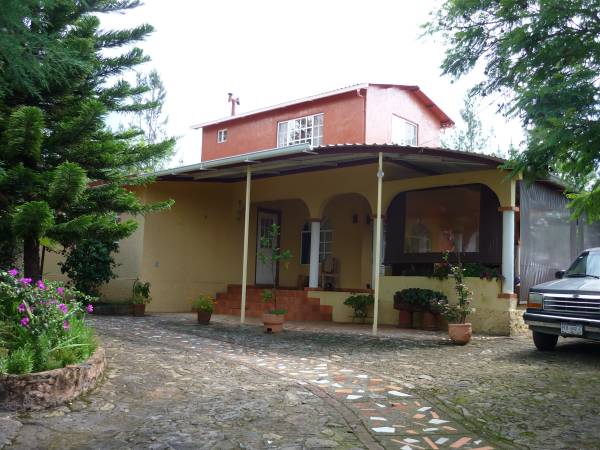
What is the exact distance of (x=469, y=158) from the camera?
10.1m

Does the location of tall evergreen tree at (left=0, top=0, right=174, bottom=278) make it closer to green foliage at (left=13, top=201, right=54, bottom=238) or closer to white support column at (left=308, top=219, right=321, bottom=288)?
green foliage at (left=13, top=201, right=54, bottom=238)

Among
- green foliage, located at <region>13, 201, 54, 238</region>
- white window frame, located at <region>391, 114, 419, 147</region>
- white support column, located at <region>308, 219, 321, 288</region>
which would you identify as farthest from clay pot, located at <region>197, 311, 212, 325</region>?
white window frame, located at <region>391, 114, 419, 147</region>

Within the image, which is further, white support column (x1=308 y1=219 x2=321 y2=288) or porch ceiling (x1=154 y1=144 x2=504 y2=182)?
white support column (x1=308 y1=219 x2=321 y2=288)

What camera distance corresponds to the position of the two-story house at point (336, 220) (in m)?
10.6

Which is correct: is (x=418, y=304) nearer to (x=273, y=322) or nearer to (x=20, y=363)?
(x=273, y=322)

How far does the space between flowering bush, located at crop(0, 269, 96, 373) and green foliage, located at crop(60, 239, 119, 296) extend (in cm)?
642

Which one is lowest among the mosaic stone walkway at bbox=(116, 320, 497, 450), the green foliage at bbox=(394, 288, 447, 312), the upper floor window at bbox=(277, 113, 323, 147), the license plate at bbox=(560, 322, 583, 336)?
the mosaic stone walkway at bbox=(116, 320, 497, 450)

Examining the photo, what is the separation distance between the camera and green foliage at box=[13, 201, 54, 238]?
6746 mm

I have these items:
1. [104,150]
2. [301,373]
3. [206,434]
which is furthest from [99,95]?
[206,434]

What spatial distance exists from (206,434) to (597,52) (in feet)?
16.2

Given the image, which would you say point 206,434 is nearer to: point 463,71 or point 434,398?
point 434,398

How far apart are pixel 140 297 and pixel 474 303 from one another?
23.6 feet


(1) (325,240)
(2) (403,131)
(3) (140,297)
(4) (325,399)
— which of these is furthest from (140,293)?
(2) (403,131)

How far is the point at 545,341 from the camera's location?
8305mm
